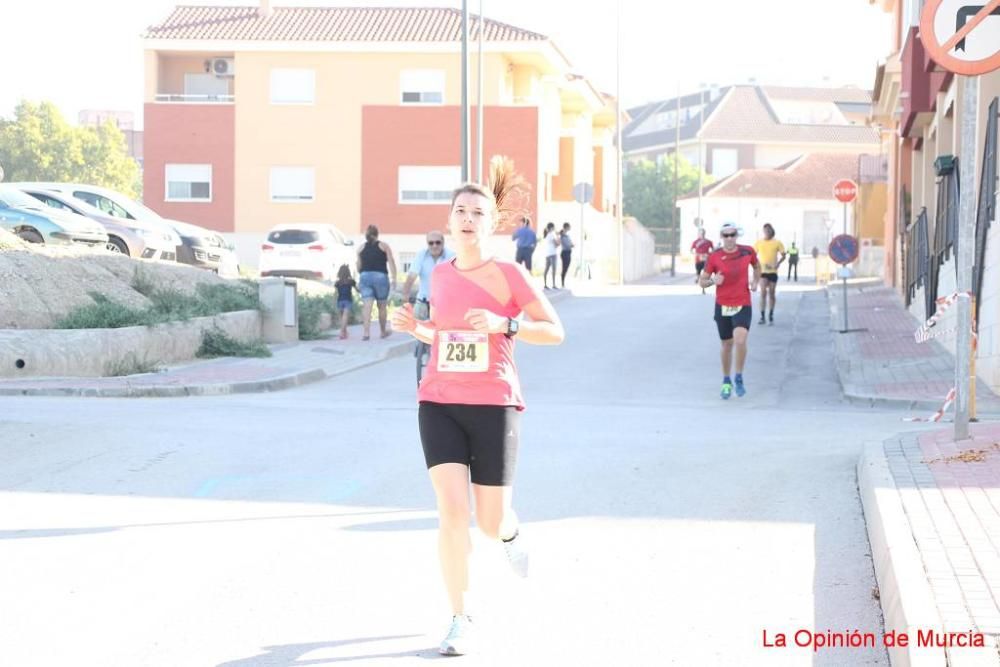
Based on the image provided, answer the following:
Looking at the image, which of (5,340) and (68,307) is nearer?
(5,340)

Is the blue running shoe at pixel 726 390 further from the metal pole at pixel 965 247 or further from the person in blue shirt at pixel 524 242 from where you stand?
the person in blue shirt at pixel 524 242

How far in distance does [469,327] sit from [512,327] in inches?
6.3

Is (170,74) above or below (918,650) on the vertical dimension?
above

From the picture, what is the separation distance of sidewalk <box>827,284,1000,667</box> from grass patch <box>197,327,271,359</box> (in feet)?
28.7

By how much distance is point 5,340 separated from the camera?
16.0 meters

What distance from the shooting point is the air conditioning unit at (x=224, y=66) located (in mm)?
50000

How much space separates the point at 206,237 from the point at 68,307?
40.7 ft

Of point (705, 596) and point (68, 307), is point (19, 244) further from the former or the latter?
point (705, 596)

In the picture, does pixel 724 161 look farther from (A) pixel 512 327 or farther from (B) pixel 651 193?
(A) pixel 512 327

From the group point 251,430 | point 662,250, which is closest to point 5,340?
point 251,430

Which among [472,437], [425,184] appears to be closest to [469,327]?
[472,437]

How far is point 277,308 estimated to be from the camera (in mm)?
21719

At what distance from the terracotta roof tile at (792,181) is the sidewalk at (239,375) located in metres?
80.2

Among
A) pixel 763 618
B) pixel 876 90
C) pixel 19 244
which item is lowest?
pixel 763 618
